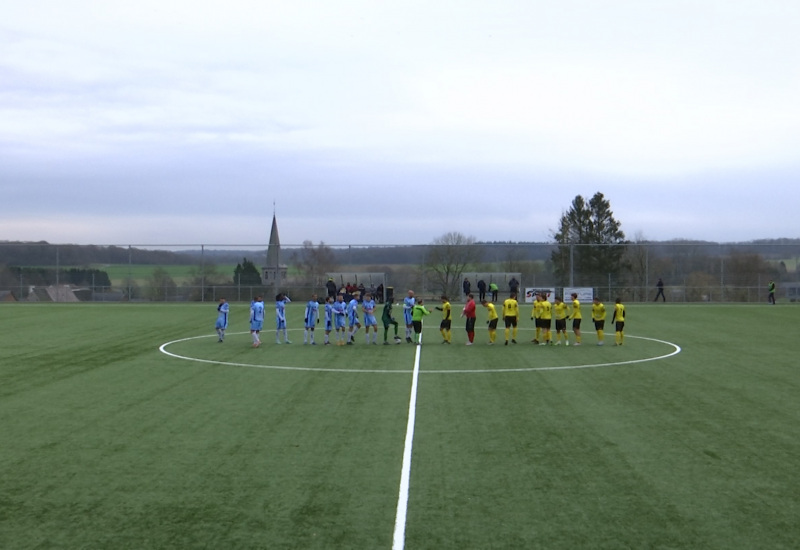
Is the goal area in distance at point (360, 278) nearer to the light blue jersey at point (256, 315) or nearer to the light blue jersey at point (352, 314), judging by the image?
the light blue jersey at point (352, 314)

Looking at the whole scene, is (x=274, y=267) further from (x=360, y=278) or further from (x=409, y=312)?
(x=409, y=312)

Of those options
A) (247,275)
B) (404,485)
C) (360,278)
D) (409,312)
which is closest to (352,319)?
(409,312)

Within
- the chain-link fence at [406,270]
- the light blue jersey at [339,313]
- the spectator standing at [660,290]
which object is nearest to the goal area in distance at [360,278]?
the chain-link fence at [406,270]

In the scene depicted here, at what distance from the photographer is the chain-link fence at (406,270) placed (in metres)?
58.7

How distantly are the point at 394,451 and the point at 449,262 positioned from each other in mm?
50060

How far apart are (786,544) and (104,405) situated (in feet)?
40.2

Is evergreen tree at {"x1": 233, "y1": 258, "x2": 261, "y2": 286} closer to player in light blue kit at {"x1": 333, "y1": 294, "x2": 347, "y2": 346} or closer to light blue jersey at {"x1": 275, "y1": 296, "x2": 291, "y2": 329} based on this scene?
light blue jersey at {"x1": 275, "y1": 296, "x2": 291, "y2": 329}

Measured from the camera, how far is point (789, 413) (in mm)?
14688

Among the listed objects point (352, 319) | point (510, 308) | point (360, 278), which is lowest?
point (352, 319)

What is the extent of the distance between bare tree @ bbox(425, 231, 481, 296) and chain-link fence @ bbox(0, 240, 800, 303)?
0.08 m

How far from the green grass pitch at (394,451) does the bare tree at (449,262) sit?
1462 inches

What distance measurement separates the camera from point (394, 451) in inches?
464

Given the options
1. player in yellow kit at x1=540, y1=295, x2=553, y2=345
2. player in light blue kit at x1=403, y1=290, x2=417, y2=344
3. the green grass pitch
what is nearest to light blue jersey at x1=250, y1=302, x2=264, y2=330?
the green grass pitch

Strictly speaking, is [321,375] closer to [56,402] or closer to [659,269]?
[56,402]
